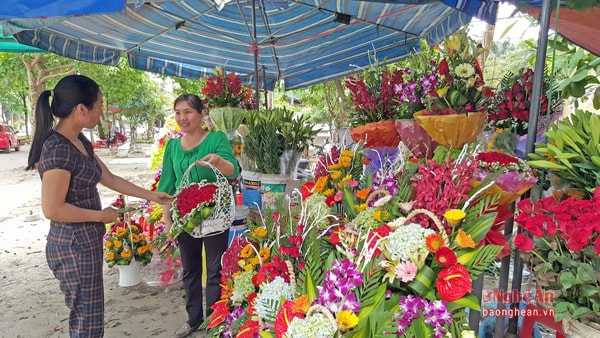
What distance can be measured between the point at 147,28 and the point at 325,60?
2.55m

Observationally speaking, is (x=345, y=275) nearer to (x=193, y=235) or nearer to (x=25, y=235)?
(x=193, y=235)

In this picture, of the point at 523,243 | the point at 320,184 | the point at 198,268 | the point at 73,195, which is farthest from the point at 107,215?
the point at 523,243

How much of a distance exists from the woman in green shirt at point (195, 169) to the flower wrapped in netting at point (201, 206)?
132 mm

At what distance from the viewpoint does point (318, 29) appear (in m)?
4.69

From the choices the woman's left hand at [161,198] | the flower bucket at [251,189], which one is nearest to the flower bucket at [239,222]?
the flower bucket at [251,189]

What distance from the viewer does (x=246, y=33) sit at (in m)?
4.86

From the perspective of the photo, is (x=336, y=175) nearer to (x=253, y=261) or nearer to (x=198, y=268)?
(x=253, y=261)

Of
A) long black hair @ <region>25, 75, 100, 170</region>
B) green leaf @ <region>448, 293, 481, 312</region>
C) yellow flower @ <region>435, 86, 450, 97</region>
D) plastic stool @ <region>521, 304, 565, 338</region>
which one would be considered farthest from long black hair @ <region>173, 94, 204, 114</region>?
plastic stool @ <region>521, 304, 565, 338</region>

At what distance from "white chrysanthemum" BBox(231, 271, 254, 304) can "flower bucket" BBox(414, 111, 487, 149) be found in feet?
3.39

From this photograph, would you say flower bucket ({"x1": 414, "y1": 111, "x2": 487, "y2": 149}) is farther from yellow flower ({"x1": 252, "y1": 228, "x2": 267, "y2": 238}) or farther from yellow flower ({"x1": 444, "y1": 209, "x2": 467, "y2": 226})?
yellow flower ({"x1": 252, "y1": 228, "x2": 267, "y2": 238})

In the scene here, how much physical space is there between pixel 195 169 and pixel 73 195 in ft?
2.62

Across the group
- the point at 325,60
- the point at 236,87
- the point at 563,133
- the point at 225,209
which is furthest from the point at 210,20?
the point at 563,133

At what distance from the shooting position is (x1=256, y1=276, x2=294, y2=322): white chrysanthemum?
51.2 inches

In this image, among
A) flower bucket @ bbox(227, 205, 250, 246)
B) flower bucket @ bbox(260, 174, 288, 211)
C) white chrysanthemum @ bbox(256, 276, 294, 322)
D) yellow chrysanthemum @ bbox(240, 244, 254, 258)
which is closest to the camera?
white chrysanthemum @ bbox(256, 276, 294, 322)
